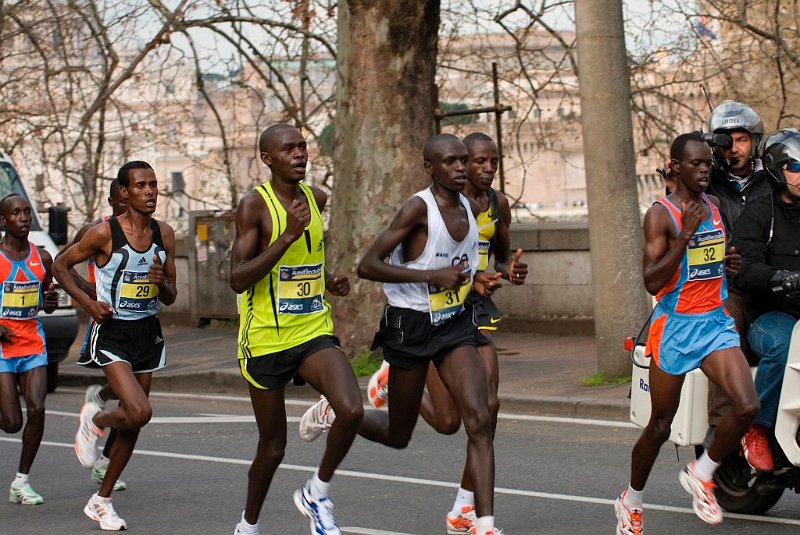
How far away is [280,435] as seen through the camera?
6309 millimetres

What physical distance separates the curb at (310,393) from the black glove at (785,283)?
182 inches

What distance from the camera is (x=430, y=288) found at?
651 centimetres

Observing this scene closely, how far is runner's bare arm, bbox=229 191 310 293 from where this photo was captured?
6.05 m

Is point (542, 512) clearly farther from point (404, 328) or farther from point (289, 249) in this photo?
point (289, 249)

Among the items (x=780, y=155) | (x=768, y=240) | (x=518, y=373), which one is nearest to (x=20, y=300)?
(x=768, y=240)

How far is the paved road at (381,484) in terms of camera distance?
727cm

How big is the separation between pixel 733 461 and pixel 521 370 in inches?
272

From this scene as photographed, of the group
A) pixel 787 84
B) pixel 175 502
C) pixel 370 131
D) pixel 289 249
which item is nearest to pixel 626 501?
pixel 289 249

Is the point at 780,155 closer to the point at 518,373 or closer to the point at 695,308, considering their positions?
the point at 695,308

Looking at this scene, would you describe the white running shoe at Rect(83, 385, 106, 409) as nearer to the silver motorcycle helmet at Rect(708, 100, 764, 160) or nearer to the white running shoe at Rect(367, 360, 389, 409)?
the white running shoe at Rect(367, 360, 389, 409)

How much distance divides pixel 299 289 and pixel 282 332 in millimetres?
211

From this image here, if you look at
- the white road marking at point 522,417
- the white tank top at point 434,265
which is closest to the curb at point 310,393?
the white road marking at point 522,417

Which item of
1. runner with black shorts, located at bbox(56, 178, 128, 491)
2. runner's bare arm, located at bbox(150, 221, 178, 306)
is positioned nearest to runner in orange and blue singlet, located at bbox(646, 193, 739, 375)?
runner's bare arm, located at bbox(150, 221, 178, 306)

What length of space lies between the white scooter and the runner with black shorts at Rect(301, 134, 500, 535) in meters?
0.95
